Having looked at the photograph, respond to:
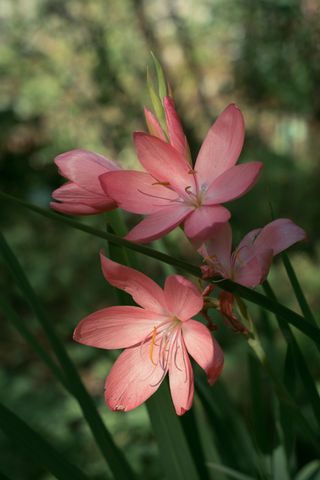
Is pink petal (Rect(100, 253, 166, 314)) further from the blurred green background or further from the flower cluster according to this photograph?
the blurred green background

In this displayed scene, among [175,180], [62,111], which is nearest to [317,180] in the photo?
[62,111]

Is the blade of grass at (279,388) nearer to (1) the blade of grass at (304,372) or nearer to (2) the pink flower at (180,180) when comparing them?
(1) the blade of grass at (304,372)

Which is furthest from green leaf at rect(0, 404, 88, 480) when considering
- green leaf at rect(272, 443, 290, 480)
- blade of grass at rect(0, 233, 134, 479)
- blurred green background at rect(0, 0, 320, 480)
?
blurred green background at rect(0, 0, 320, 480)

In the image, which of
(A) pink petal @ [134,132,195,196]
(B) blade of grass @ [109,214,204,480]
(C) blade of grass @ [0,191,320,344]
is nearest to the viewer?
(C) blade of grass @ [0,191,320,344]

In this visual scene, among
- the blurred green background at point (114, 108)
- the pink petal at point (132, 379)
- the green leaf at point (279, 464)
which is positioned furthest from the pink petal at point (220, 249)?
the blurred green background at point (114, 108)

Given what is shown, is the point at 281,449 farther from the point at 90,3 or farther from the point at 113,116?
the point at 90,3

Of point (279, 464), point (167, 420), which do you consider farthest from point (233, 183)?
point (279, 464)
